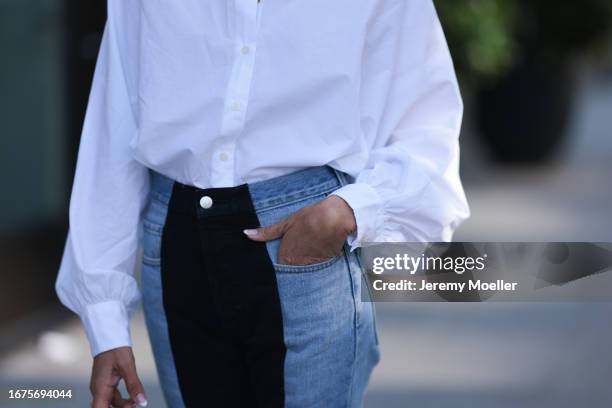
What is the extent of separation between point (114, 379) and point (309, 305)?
0.39 m

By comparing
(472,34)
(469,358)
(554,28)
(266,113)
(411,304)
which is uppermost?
(554,28)

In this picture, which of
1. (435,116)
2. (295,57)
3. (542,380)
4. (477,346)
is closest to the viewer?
(295,57)

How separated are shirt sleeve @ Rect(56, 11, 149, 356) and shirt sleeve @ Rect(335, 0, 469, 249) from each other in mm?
412

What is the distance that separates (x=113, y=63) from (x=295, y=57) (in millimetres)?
349

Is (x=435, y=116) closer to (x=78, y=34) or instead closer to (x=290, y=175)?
(x=290, y=175)

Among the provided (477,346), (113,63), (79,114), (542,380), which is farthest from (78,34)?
(113,63)

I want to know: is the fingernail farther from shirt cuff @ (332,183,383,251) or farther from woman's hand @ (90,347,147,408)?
shirt cuff @ (332,183,383,251)

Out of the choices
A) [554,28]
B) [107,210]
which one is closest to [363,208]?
[107,210]

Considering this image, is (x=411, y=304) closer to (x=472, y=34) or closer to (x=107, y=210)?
(x=472, y=34)

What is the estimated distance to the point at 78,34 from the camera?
6.21m

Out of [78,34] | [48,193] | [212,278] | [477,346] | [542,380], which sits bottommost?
[212,278]

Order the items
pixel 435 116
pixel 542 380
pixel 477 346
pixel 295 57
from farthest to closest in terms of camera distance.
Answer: pixel 477 346 → pixel 542 380 → pixel 435 116 → pixel 295 57

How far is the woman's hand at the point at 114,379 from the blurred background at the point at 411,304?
183cm

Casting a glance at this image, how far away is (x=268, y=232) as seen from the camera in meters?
1.62
